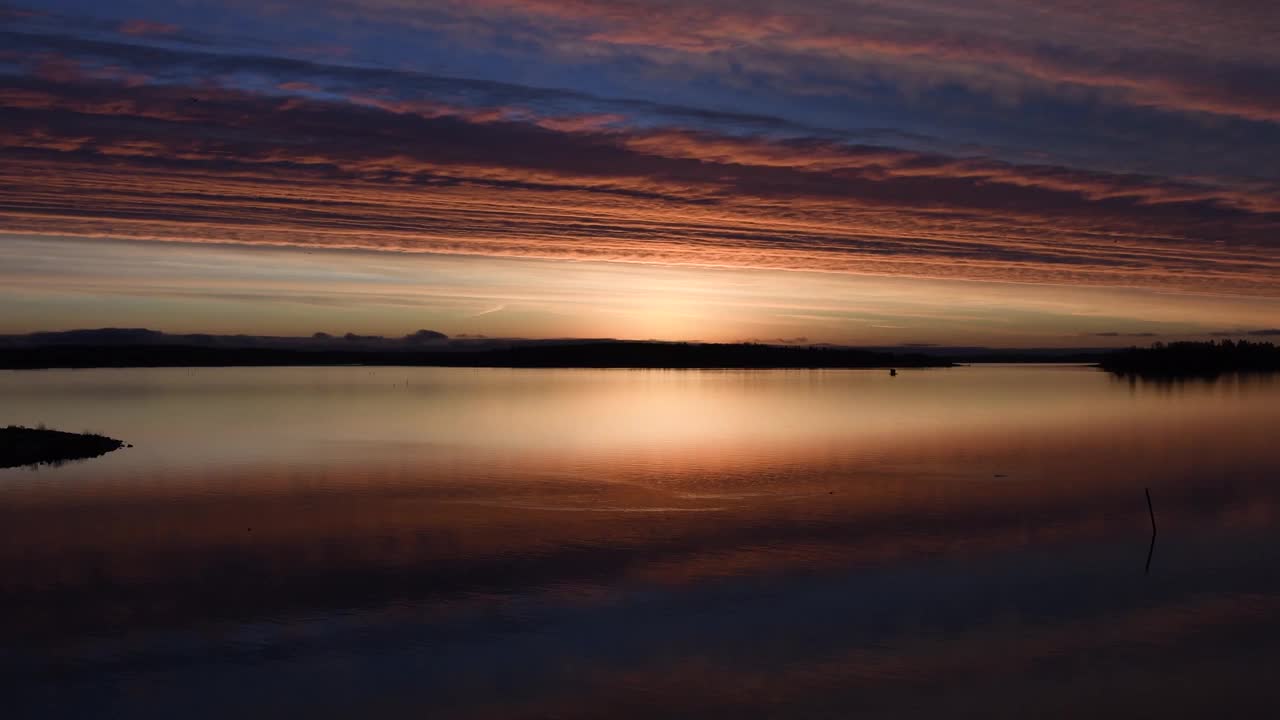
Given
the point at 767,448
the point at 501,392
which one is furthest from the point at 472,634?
the point at 501,392

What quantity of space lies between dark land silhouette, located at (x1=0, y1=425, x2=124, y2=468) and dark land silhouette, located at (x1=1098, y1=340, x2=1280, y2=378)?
149588mm

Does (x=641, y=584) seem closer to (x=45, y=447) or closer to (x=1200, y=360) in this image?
(x=45, y=447)

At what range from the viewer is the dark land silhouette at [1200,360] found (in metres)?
162

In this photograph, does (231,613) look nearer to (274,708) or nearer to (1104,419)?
(274,708)

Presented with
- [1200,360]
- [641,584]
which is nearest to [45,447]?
[641,584]

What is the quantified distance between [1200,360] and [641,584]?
164631mm

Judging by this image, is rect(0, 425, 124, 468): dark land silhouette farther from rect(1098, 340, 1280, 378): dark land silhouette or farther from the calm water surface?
rect(1098, 340, 1280, 378): dark land silhouette

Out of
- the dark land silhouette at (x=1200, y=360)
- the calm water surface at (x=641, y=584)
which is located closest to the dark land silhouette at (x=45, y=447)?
the calm water surface at (x=641, y=584)

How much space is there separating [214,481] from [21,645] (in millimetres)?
17105

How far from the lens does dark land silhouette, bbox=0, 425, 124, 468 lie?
33.9m

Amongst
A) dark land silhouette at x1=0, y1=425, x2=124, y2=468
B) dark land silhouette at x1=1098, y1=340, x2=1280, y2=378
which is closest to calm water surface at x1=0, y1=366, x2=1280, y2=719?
dark land silhouette at x1=0, y1=425, x2=124, y2=468

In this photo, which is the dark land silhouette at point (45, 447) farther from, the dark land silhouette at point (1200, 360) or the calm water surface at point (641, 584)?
the dark land silhouette at point (1200, 360)

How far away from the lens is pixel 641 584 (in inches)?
724

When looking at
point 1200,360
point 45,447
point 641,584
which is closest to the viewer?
point 641,584
